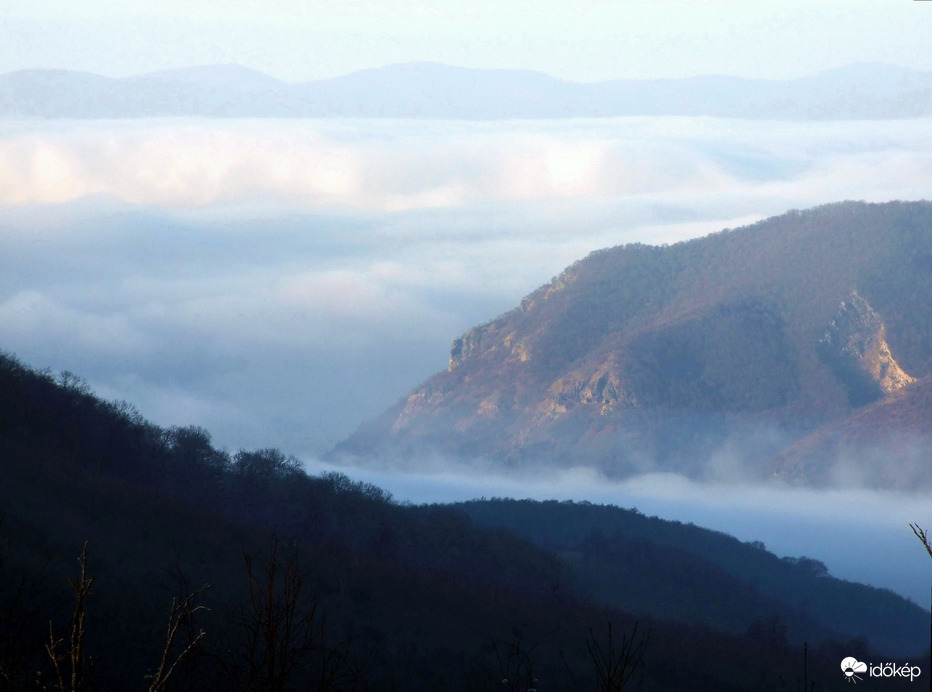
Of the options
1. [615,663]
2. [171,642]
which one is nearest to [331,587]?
[615,663]

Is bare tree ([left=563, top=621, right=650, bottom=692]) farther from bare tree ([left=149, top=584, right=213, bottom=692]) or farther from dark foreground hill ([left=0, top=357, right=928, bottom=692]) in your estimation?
bare tree ([left=149, top=584, right=213, bottom=692])

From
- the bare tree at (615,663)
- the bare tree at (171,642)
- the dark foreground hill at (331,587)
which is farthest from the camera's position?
the dark foreground hill at (331,587)

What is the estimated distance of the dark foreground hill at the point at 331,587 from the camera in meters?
34.1

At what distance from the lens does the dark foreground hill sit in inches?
1344

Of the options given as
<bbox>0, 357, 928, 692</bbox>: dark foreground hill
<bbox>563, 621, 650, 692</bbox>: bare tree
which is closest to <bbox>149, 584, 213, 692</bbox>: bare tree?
<bbox>0, 357, 928, 692</bbox>: dark foreground hill

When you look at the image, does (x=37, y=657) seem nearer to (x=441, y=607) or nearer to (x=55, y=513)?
(x=55, y=513)

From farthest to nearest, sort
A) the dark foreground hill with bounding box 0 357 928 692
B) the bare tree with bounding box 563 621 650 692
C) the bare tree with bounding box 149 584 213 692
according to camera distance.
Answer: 1. the dark foreground hill with bounding box 0 357 928 692
2. the bare tree with bounding box 563 621 650 692
3. the bare tree with bounding box 149 584 213 692

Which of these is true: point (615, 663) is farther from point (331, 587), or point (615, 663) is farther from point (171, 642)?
point (331, 587)

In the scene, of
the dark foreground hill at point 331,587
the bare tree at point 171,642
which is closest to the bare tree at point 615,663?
the dark foreground hill at point 331,587

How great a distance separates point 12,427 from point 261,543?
17.8 meters

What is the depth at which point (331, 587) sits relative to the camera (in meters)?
66.3

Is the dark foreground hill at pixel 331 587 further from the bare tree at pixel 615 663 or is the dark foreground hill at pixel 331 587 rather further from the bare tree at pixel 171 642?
the bare tree at pixel 615 663

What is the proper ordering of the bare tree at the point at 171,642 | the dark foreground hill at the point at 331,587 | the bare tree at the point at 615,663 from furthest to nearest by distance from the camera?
1. the dark foreground hill at the point at 331,587
2. the bare tree at the point at 615,663
3. the bare tree at the point at 171,642

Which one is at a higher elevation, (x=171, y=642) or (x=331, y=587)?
(x=171, y=642)
